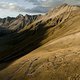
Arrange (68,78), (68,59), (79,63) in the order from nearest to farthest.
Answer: (68,78)
(79,63)
(68,59)

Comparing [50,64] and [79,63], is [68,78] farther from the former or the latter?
[50,64]

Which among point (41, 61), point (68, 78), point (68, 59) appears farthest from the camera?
point (41, 61)

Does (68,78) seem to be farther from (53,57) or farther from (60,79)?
(53,57)

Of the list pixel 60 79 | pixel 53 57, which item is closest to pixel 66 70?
pixel 60 79

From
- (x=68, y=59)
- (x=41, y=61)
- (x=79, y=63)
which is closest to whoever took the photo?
(x=79, y=63)

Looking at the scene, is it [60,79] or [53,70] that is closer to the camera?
[60,79]

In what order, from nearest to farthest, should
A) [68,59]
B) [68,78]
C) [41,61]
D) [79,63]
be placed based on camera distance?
[68,78] → [79,63] → [68,59] → [41,61]

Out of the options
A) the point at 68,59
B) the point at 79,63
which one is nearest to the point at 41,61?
the point at 68,59

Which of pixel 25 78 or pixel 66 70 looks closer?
pixel 66 70
